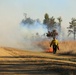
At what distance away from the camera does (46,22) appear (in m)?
97.8

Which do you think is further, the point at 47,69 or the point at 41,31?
the point at 41,31

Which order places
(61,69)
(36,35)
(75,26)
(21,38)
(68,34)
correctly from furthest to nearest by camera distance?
1. (68,34)
2. (75,26)
3. (36,35)
4. (21,38)
5. (61,69)

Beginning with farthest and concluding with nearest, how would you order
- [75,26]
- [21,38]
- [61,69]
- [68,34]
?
[68,34]
[75,26]
[21,38]
[61,69]

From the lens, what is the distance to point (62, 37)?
98000 mm

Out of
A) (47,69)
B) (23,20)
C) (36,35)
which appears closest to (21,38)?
(36,35)

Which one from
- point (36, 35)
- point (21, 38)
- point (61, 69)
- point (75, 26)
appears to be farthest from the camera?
point (75, 26)

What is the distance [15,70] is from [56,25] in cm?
9080

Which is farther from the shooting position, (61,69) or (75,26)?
(75,26)

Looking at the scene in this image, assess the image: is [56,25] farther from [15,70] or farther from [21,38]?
[15,70]

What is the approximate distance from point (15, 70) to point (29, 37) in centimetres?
6343

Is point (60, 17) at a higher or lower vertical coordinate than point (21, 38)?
higher

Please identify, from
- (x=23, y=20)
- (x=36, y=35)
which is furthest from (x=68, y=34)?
(x=36, y=35)

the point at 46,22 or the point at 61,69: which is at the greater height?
the point at 46,22

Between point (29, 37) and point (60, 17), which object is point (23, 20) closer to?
point (60, 17)
